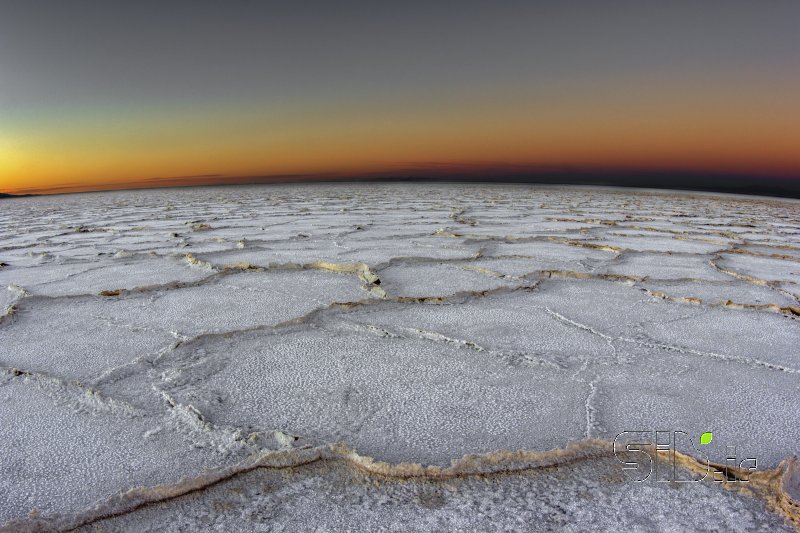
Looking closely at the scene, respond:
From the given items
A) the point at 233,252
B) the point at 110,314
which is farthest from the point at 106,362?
the point at 233,252

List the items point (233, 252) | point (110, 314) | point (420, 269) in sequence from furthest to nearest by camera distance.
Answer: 1. point (233, 252)
2. point (420, 269)
3. point (110, 314)

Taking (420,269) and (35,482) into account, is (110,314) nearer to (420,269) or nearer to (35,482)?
(35,482)

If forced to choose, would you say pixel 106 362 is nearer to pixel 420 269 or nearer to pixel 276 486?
pixel 276 486

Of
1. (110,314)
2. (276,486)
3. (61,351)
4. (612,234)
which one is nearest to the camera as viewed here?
(276,486)

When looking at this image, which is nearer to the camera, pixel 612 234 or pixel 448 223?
pixel 612 234

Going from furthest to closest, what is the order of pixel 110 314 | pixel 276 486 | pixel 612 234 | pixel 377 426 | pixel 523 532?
pixel 612 234, pixel 110 314, pixel 377 426, pixel 276 486, pixel 523 532

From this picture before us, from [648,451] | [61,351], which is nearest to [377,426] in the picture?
[648,451]

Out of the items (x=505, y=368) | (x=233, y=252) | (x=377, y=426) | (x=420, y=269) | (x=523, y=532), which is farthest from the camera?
(x=233, y=252)
